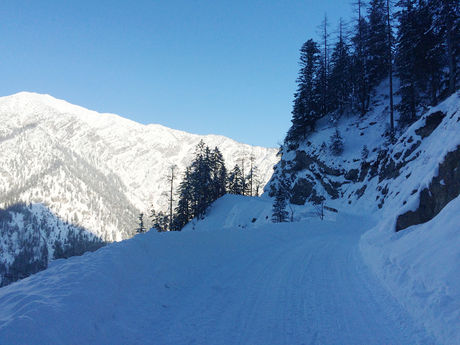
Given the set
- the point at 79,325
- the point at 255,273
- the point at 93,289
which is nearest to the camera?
the point at 79,325

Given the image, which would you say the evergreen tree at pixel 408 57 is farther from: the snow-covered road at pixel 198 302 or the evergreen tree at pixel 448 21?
the snow-covered road at pixel 198 302

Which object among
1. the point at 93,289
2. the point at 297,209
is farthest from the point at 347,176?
the point at 93,289

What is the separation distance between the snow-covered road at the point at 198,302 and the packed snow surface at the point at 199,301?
0.02 metres

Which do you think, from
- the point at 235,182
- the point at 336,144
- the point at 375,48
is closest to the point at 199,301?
the point at 336,144

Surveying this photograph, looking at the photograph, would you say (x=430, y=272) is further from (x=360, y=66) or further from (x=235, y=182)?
(x=235, y=182)

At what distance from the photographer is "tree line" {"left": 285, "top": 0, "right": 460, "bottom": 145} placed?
22.2 meters

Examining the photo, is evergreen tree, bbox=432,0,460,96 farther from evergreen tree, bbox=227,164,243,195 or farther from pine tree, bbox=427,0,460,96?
evergreen tree, bbox=227,164,243,195

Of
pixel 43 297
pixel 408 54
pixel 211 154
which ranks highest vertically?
pixel 408 54

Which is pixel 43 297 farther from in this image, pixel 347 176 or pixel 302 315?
pixel 347 176

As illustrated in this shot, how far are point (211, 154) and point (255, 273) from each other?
39.0 m

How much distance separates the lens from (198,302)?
20.3ft

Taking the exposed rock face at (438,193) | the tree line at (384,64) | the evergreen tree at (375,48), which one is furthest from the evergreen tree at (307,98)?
the exposed rock face at (438,193)

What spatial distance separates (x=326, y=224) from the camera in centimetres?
1919

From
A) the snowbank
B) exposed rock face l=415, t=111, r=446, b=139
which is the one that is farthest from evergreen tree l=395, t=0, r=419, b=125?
the snowbank
